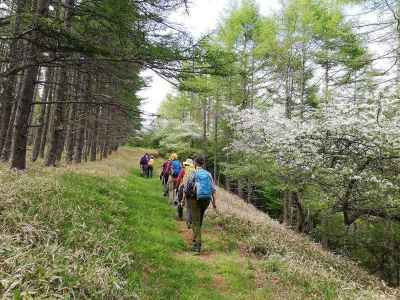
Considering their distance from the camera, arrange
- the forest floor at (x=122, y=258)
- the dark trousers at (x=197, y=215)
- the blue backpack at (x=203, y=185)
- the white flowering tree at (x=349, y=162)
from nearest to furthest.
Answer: the forest floor at (x=122, y=258) < the blue backpack at (x=203, y=185) < the dark trousers at (x=197, y=215) < the white flowering tree at (x=349, y=162)

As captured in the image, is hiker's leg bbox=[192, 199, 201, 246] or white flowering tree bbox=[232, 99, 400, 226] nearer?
hiker's leg bbox=[192, 199, 201, 246]

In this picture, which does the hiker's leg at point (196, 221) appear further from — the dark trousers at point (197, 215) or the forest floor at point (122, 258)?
the forest floor at point (122, 258)

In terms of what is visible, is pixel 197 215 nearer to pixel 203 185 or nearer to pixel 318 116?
pixel 203 185

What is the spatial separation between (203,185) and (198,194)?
0.24 metres

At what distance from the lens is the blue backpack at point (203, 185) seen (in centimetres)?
810

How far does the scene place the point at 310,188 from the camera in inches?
584

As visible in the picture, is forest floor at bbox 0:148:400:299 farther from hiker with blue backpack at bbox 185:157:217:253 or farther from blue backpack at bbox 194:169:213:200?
blue backpack at bbox 194:169:213:200

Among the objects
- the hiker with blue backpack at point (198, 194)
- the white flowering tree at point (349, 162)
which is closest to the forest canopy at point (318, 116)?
the white flowering tree at point (349, 162)

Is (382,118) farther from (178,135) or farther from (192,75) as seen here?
(178,135)

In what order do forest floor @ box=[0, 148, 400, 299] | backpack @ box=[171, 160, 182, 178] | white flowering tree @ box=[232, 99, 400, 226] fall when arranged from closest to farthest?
forest floor @ box=[0, 148, 400, 299], white flowering tree @ box=[232, 99, 400, 226], backpack @ box=[171, 160, 182, 178]

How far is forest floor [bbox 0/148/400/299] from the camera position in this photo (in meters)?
4.12

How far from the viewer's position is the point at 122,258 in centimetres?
564

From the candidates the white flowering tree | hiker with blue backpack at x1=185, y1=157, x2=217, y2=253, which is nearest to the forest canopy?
the white flowering tree

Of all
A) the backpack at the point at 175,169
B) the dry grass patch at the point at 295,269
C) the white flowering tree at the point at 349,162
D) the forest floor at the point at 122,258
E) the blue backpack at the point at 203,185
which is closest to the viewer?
the forest floor at the point at 122,258
